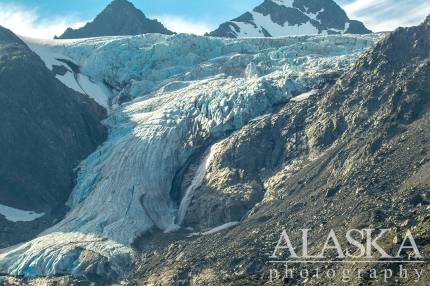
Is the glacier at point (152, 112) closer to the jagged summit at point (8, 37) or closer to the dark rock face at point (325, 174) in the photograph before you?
the jagged summit at point (8, 37)

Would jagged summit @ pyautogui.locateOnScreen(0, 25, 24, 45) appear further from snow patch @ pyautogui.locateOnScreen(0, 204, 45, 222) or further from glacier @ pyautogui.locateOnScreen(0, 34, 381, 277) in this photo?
snow patch @ pyautogui.locateOnScreen(0, 204, 45, 222)

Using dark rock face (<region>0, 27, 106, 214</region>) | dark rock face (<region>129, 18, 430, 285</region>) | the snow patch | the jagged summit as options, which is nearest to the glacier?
dark rock face (<region>0, 27, 106, 214</region>)

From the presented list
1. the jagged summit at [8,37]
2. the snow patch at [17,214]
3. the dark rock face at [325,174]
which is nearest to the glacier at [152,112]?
the jagged summit at [8,37]

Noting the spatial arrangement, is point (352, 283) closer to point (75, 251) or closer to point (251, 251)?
point (251, 251)

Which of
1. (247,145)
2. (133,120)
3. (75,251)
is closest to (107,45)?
(133,120)

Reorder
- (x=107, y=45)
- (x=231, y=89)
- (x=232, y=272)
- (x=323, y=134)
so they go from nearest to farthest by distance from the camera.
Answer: (x=232, y=272)
(x=323, y=134)
(x=231, y=89)
(x=107, y=45)
